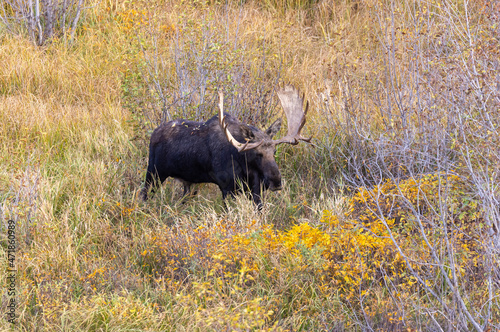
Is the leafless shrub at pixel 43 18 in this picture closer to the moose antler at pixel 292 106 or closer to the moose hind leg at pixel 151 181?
the moose hind leg at pixel 151 181

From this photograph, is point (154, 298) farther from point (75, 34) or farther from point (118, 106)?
point (75, 34)

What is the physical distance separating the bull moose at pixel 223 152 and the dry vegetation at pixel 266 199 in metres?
0.27

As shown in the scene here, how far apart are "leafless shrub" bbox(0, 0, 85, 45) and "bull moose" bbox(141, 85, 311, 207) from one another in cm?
488

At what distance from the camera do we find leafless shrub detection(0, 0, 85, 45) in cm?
1016

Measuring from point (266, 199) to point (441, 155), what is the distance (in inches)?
71.7

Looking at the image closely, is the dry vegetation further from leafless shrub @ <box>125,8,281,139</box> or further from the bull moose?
the bull moose

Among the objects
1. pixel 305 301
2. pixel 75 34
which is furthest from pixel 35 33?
pixel 305 301

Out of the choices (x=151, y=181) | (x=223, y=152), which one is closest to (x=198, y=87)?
(x=151, y=181)

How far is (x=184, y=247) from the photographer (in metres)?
5.00

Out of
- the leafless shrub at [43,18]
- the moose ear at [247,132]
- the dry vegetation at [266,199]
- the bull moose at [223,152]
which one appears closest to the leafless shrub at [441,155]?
the dry vegetation at [266,199]

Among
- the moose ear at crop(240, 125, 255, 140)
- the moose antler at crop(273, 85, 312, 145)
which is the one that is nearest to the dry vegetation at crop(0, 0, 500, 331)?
the moose antler at crop(273, 85, 312, 145)

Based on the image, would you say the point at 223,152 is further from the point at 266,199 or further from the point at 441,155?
the point at 441,155

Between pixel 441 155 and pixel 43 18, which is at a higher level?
pixel 43 18

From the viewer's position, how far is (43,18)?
10.5 metres
